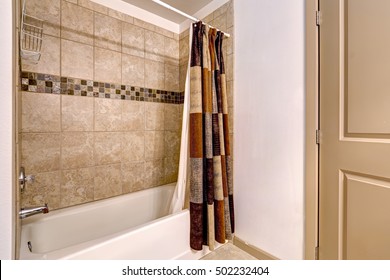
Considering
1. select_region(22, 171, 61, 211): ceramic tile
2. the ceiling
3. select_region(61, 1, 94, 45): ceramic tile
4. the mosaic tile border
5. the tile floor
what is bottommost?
the tile floor

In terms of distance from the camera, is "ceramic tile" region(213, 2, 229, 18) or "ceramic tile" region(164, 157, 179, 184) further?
"ceramic tile" region(164, 157, 179, 184)

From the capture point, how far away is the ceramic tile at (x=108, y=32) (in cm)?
152

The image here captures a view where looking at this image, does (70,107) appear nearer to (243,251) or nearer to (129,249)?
(129,249)

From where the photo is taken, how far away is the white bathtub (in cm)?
93

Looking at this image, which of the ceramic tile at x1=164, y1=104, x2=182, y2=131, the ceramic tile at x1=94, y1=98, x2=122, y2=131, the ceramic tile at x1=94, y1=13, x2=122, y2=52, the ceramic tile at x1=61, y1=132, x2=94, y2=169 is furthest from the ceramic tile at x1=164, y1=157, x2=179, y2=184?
the ceramic tile at x1=94, y1=13, x2=122, y2=52

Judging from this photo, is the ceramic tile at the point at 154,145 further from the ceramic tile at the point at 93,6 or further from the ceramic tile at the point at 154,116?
the ceramic tile at the point at 93,6

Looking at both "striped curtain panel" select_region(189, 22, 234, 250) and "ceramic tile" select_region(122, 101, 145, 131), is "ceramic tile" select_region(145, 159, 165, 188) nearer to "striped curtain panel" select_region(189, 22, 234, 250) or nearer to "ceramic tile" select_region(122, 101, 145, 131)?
"ceramic tile" select_region(122, 101, 145, 131)

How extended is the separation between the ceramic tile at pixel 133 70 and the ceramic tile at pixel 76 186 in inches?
34.4

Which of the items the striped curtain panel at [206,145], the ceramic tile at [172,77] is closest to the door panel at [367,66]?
the striped curtain panel at [206,145]

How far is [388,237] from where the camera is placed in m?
0.85

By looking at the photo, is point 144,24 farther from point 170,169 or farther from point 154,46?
point 170,169

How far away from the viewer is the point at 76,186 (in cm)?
145

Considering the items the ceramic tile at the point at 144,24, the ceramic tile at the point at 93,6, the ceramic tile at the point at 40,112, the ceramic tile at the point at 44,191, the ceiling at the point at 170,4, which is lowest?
the ceramic tile at the point at 44,191
